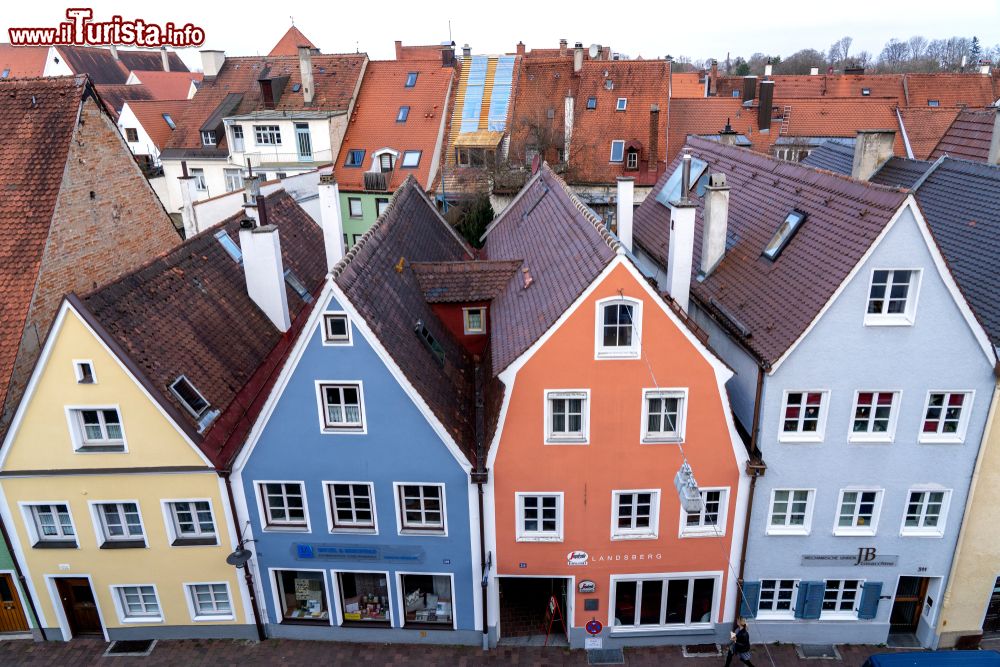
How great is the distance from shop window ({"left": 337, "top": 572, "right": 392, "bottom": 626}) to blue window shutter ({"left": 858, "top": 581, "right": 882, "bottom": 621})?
1448 centimetres

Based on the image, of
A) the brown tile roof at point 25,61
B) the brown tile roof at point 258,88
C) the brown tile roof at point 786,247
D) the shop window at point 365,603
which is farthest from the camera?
the brown tile roof at point 25,61

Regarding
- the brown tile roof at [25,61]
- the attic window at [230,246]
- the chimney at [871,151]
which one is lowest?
the attic window at [230,246]

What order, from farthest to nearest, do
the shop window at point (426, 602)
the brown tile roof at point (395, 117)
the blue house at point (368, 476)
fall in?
the brown tile roof at point (395, 117), the shop window at point (426, 602), the blue house at point (368, 476)

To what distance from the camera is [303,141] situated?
48906mm

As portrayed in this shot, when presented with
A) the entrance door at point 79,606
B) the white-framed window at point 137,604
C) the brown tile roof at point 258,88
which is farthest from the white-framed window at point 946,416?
the brown tile roof at point 258,88

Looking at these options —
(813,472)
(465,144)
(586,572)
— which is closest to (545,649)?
(586,572)

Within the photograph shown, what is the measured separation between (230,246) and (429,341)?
9.76m

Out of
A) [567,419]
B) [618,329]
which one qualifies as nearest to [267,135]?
[567,419]

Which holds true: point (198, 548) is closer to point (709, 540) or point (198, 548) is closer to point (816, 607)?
point (709, 540)

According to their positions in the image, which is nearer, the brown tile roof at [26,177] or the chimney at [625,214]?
the brown tile roof at [26,177]

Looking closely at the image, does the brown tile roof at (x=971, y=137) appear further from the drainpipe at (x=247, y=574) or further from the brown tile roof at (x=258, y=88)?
the brown tile roof at (x=258, y=88)

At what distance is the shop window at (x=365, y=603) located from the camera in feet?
67.3

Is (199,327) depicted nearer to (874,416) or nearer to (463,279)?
(463,279)

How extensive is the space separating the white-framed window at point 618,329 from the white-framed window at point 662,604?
7491 millimetres
